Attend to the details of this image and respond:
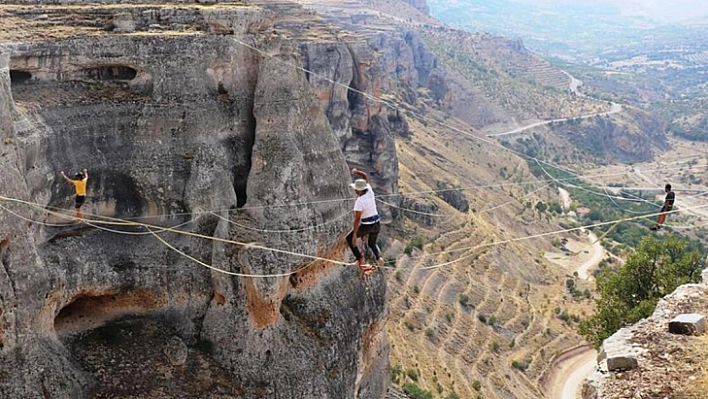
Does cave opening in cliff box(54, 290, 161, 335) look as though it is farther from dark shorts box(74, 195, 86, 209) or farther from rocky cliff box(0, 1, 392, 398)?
dark shorts box(74, 195, 86, 209)

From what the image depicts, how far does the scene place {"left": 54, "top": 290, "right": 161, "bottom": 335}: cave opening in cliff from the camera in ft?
64.2

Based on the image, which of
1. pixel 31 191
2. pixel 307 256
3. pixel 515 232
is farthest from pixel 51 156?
pixel 515 232

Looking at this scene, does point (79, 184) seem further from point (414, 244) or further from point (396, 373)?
point (414, 244)

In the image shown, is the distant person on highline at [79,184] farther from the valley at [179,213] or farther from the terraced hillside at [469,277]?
the terraced hillside at [469,277]

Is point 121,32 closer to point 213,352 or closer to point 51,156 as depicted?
point 51,156

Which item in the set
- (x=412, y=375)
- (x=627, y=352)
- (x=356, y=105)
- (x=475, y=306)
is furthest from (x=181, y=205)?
(x=356, y=105)

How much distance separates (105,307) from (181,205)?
11.3ft

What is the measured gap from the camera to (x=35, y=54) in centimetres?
1959

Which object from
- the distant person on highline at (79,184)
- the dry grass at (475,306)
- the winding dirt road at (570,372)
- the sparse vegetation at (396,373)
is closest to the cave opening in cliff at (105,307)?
the distant person on highline at (79,184)

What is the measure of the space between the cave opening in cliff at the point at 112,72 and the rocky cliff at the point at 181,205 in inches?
1.7

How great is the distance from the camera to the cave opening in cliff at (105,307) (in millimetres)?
19562

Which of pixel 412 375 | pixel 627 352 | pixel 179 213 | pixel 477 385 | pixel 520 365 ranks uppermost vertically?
pixel 627 352

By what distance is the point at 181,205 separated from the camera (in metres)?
20.6

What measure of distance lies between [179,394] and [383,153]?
3788 cm
